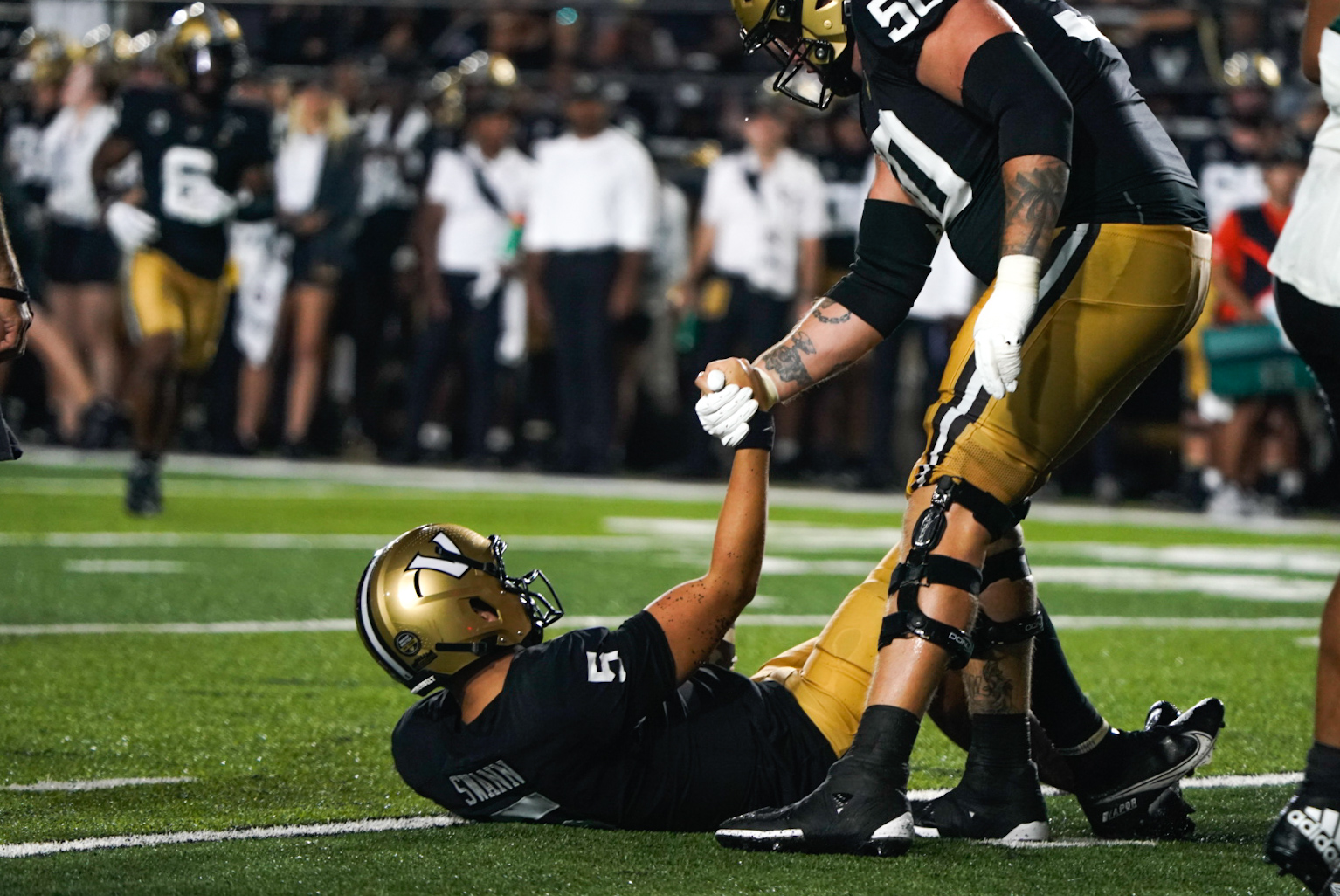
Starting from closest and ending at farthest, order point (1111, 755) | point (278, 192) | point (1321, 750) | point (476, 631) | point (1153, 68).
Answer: point (1321, 750), point (476, 631), point (1111, 755), point (1153, 68), point (278, 192)

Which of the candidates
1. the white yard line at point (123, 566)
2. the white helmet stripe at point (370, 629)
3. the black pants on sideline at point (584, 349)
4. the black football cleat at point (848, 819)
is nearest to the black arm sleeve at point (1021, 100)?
the black football cleat at point (848, 819)

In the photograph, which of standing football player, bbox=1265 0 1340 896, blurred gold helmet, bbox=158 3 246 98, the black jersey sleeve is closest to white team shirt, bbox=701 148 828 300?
blurred gold helmet, bbox=158 3 246 98

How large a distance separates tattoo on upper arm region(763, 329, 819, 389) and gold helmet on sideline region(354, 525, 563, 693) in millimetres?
623

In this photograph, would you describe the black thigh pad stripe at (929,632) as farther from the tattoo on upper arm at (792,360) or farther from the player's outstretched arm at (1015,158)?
the tattoo on upper arm at (792,360)

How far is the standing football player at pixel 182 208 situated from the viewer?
923 centimetres

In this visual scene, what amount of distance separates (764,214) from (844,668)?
8.80m

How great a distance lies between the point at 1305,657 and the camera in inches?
231

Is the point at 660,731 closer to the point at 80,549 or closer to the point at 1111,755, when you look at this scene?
the point at 1111,755

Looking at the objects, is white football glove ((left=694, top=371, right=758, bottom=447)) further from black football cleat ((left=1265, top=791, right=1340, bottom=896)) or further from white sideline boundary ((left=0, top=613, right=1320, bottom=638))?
white sideline boundary ((left=0, top=613, right=1320, bottom=638))

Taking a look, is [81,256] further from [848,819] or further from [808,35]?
[848,819]

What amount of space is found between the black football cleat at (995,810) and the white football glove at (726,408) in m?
0.72

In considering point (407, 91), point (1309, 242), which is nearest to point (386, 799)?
point (1309, 242)

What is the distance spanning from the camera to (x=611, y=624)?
616cm

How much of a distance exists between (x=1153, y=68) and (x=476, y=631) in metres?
10.1
